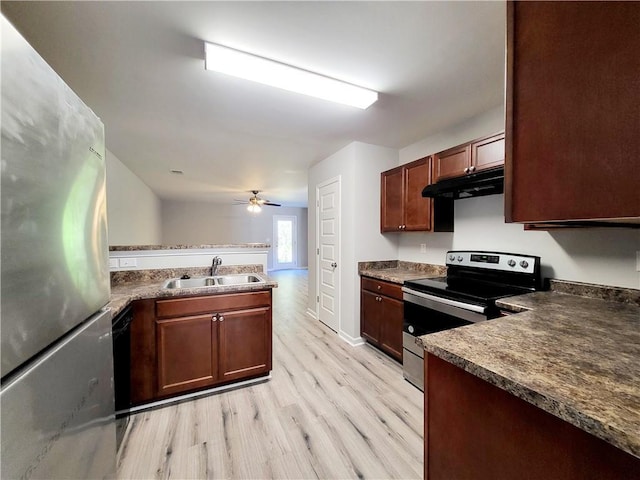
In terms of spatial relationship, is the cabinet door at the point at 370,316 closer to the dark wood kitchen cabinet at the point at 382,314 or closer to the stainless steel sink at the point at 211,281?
the dark wood kitchen cabinet at the point at 382,314

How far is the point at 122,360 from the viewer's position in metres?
1.71

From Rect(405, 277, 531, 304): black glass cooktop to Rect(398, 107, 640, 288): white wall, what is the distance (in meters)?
0.38

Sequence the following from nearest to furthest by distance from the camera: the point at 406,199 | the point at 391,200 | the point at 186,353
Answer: the point at 186,353 → the point at 406,199 → the point at 391,200

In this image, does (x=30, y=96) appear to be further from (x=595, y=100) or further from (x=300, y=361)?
(x=300, y=361)

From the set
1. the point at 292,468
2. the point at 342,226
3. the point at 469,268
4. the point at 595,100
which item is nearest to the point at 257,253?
the point at 342,226

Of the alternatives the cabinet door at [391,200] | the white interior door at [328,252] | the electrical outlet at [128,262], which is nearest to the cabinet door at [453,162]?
the cabinet door at [391,200]

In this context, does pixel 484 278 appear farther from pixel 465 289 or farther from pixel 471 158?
pixel 471 158

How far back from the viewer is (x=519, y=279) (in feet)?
6.45

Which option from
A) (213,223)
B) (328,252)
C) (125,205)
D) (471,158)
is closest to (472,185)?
(471,158)

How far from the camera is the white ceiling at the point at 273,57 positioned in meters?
1.28

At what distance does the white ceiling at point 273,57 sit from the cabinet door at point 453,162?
36 cm

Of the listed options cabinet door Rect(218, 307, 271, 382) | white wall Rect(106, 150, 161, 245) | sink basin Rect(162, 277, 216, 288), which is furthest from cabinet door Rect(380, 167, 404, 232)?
white wall Rect(106, 150, 161, 245)

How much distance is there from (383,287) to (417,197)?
3.38 ft

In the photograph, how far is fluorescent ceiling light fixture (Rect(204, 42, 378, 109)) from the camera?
1.53m
